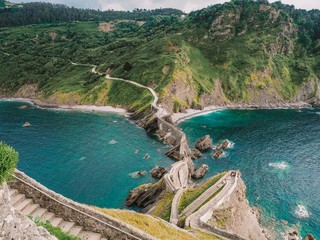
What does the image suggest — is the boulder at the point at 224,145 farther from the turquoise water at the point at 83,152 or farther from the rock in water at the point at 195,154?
the turquoise water at the point at 83,152

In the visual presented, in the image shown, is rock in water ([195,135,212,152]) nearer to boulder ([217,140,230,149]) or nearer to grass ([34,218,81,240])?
boulder ([217,140,230,149])

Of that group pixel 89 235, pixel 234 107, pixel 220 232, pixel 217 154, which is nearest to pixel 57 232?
pixel 89 235

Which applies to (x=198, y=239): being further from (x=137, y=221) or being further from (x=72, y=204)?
(x=72, y=204)

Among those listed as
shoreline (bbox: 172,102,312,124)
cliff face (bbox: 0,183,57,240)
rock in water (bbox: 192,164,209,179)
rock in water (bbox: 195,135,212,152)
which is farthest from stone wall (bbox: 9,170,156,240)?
shoreline (bbox: 172,102,312,124)

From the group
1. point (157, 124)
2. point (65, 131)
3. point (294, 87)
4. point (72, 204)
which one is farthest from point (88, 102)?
point (72, 204)

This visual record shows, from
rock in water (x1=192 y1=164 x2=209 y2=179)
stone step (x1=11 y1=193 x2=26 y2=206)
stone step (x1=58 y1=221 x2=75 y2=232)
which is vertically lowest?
rock in water (x1=192 y1=164 x2=209 y2=179)

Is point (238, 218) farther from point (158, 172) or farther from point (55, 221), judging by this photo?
point (55, 221)
